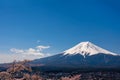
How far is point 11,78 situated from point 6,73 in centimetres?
14

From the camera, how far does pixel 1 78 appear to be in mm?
5773

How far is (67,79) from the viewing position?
5641mm

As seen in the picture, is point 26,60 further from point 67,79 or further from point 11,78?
point 67,79

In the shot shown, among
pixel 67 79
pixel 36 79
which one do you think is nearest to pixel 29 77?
pixel 36 79

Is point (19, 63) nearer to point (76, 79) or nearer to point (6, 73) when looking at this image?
point (6, 73)

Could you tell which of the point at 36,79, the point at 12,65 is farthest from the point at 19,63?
the point at 36,79

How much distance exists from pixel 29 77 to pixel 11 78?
321 millimetres

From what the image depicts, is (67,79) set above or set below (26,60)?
below

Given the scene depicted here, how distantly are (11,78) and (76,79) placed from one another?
116cm

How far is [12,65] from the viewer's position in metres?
5.90

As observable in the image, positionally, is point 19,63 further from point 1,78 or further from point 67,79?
point 67,79

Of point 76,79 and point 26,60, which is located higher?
point 26,60

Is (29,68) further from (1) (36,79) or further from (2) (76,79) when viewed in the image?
(2) (76,79)

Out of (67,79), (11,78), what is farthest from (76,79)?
(11,78)
